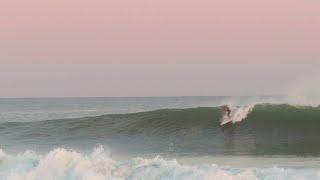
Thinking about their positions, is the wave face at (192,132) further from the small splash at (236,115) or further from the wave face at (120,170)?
the wave face at (120,170)

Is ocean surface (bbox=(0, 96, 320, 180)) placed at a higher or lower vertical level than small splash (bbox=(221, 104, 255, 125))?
lower

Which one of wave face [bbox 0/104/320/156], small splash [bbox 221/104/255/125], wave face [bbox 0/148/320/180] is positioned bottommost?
wave face [bbox 0/148/320/180]

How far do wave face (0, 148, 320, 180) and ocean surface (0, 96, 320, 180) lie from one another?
0.04 ft

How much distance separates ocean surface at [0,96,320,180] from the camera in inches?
361

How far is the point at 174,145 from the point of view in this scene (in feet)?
57.1

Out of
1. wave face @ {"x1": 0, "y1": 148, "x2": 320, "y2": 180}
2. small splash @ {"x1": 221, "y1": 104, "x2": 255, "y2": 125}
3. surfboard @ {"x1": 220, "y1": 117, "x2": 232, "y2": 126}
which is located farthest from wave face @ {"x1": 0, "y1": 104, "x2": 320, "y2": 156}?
wave face @ {"x1": 0, "y1": 148, "x2": 320, "y2": 180}

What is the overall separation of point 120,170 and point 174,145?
27.3 feet

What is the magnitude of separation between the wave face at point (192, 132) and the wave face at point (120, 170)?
600 centimetres

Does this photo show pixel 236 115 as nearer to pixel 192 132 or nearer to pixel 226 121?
pixel 226 121

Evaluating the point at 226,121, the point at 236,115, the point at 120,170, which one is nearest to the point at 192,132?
the point at 226,121

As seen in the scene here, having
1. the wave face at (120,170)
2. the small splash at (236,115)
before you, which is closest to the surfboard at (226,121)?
the small splash at (236,115)

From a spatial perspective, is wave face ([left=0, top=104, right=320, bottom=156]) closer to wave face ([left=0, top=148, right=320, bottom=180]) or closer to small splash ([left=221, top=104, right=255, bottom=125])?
small splash ([left=221, top=104, right=255, bottom=125])

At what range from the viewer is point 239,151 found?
15742mm

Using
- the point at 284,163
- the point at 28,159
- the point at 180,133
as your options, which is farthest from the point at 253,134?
the point at 28,159
